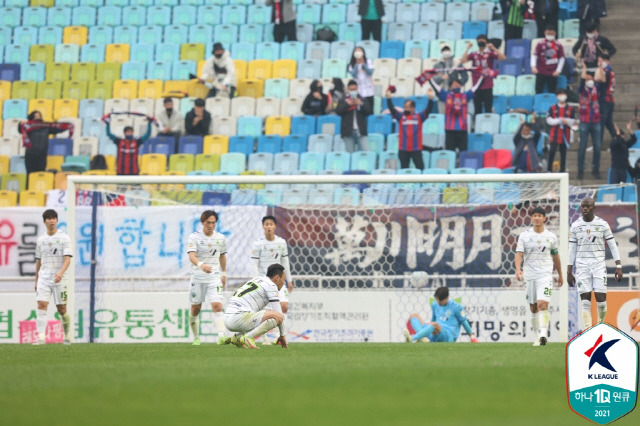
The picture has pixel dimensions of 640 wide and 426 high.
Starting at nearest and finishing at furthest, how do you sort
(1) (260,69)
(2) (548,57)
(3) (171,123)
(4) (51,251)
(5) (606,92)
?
(4) (51,251) → (5) (606,92) → (2) (548,57) → (3) (171,123) → (1) (260,69)

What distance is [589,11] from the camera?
24.1 metres

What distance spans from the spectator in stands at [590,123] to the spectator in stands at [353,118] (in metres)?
4.27

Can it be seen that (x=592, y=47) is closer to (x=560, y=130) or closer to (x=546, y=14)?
(x=546, y=14)

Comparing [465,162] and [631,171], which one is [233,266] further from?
[631,171]

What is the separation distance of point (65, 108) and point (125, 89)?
1.42 m

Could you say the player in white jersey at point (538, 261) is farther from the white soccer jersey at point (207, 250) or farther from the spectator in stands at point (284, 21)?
the spectator in stands at point (284, 21)

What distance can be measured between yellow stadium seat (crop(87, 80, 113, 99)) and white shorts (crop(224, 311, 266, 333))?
536 inches

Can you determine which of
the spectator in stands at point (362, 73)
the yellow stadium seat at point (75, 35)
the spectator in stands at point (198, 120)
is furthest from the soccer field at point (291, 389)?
the yellow stadium seat at point (75, 35)

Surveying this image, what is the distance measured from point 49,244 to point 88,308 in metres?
1.78

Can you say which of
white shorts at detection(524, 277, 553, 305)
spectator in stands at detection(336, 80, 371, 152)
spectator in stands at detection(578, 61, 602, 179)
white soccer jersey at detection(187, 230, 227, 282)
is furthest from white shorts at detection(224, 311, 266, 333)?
spectator in stands at detection(578, 61, 602, 179)

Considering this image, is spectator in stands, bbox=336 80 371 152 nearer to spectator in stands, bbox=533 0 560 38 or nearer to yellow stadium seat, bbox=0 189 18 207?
spectator in stands, bbox=533 0 560 38

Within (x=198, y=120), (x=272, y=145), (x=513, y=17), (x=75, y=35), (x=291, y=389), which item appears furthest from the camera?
(x=75, y=35)


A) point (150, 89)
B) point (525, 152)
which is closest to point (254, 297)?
point (525, 152)

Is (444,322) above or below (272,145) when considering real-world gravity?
below
